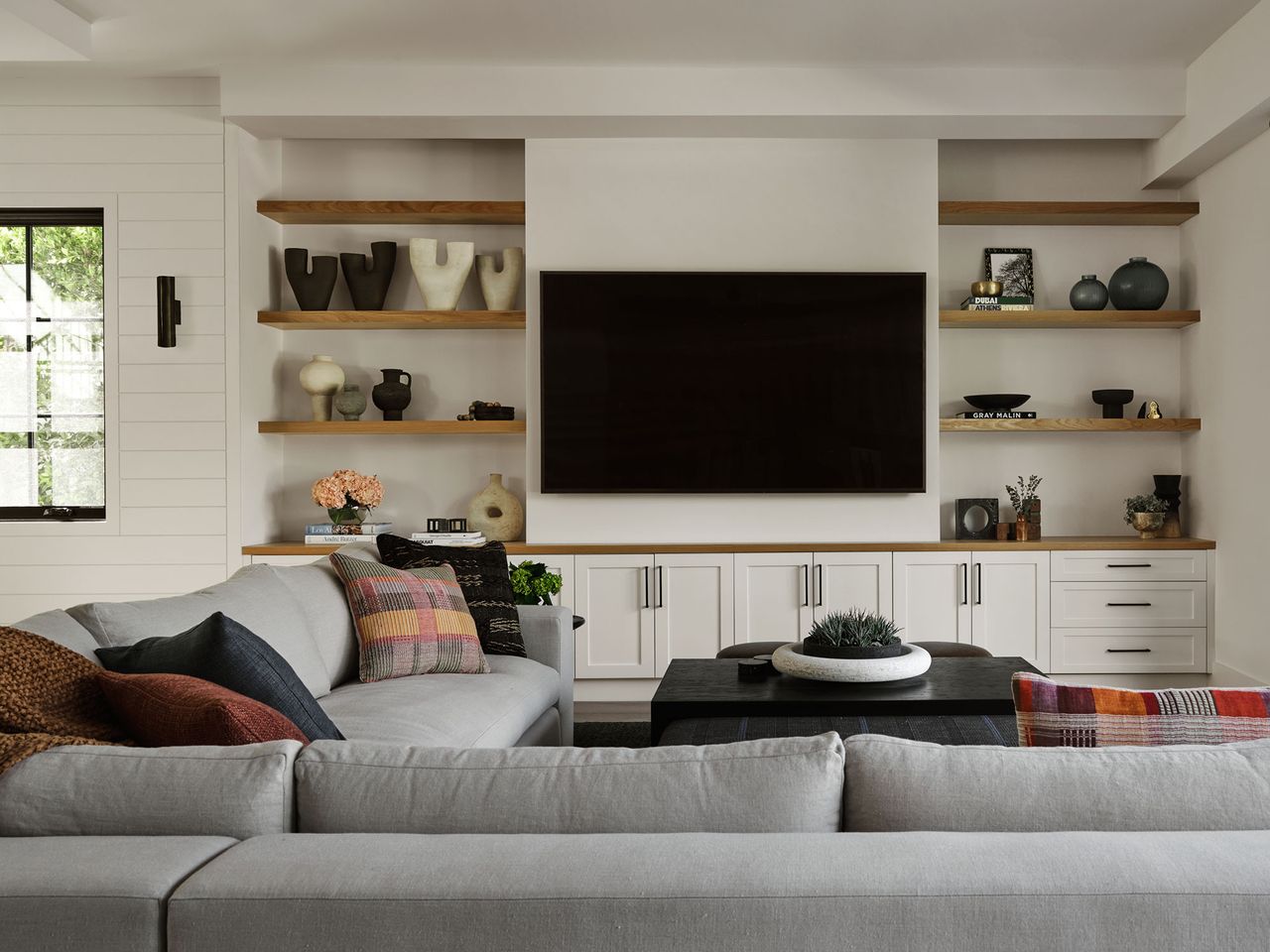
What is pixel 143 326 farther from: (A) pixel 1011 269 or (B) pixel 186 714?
(A) pixel 1011 269

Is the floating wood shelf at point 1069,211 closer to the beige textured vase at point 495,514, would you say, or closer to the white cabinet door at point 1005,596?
the white cabinet door at point 1005,596

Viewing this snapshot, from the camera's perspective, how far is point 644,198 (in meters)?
4.92

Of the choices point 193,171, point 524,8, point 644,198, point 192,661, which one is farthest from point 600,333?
point 192,661

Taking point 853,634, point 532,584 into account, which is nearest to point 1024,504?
point 853,634

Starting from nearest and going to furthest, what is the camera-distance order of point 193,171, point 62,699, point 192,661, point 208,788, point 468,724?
point 208,788 → point 62,699 → point 192,661 → point 468,724 → point 193,171

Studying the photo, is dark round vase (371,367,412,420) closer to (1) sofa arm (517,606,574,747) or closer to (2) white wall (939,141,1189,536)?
(1) sofa arm (517,606,574,747)

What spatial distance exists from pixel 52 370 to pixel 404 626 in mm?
2853

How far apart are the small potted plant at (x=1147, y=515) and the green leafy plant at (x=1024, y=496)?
0.45 metres

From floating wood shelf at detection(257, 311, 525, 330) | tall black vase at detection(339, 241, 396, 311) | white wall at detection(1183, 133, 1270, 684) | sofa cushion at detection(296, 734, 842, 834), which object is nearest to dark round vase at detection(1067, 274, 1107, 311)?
white wall at detection(1183, 133, 1270, 684)

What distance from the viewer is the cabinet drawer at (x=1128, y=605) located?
4.81 m

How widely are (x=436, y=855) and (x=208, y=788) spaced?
0.31 metres

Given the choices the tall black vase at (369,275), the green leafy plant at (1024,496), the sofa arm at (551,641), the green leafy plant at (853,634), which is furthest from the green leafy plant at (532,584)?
the green leafy plant at (1024,496)

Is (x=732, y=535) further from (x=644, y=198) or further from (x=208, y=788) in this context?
(x=208, y=788)

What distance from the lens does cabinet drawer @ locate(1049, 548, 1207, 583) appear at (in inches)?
189
